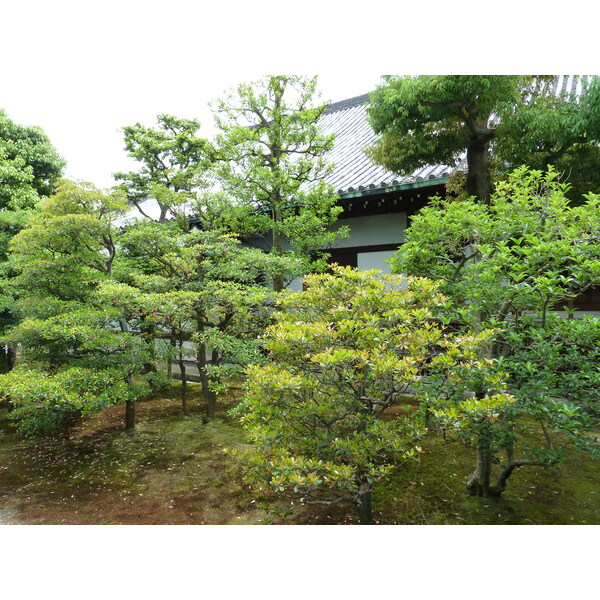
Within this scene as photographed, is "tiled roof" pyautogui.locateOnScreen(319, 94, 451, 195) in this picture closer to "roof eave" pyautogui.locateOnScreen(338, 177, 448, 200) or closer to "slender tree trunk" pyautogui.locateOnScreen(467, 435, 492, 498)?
"roof eave" pyautogui.locateOnScreen(338, 177, 448, 200)

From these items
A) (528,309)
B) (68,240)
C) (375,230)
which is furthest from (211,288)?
(528,309)

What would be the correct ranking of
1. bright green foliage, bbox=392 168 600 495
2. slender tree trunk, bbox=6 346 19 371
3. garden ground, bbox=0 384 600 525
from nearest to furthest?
1. bright green foliage, bbox=392 168 600 495
2. garden ground, bbox=0 384 600 525
3. slender tree trunk, bbox=6 346 19 371

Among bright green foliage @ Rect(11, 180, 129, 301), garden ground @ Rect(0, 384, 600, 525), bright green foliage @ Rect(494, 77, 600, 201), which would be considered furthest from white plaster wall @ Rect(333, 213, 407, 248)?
bright green foliage @ Rect(11, 180, 129, 301)

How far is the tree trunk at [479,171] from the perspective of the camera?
4129mm

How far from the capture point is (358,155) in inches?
262

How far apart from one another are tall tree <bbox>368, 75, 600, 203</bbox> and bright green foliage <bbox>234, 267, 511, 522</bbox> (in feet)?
6.58

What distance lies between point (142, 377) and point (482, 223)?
14.2 ft

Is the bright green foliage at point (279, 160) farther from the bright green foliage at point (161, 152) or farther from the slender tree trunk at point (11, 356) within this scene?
the slender tree trunk at point (11, 356)

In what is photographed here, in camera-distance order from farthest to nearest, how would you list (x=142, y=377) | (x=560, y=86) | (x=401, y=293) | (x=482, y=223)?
(x=142, y=377), (x=560, y=86), (x=482, y=223), (x=401, y=293)

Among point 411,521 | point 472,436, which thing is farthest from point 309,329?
point 411,521

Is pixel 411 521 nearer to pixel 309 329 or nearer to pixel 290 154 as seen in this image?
pixel 309 329

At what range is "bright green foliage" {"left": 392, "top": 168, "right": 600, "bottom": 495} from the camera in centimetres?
229

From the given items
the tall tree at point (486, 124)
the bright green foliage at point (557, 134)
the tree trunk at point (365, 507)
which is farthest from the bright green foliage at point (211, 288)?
the bright green foliage at point (557, 134)

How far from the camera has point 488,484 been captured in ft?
9.89
